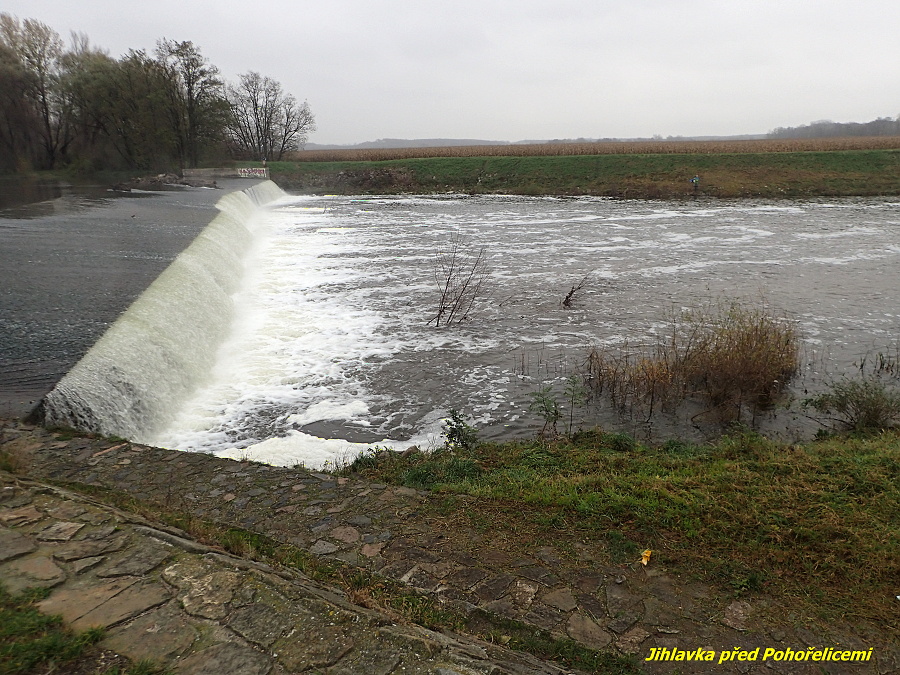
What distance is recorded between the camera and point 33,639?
272cm

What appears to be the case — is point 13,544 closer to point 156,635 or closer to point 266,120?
point 156,635

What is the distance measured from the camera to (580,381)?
8.19 m

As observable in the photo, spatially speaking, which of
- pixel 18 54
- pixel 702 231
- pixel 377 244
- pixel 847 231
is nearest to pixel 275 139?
pixel 18 54

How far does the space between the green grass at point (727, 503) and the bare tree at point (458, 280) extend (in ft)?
17.3

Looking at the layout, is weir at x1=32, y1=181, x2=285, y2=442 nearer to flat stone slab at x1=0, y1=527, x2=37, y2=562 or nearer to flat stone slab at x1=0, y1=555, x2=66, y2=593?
flat stone slab at x1=0, y1=527, x2=37, y2=562

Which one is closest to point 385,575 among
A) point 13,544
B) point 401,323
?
point 13,544

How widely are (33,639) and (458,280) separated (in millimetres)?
12215

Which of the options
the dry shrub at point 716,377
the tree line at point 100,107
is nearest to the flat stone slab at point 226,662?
the dry shrub at point 716,377

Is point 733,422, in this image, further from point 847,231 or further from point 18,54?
point 18,54

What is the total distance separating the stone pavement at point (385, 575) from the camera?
294cm

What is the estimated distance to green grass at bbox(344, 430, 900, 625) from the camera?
3555 mm

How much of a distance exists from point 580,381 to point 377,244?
13.6m

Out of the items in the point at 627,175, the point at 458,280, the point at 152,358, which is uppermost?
the point at 627,175

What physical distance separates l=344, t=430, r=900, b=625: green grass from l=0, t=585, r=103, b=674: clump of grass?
104 inches
